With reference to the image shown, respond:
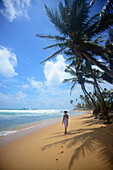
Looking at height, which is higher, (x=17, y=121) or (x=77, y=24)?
(x=77, y=24)

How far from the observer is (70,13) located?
21.6 ft

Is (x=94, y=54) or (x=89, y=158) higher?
(x=94, y=54)

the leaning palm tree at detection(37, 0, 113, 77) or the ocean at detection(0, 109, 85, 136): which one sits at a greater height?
the leaning palm tree at detection(37, 0, 113, 77)

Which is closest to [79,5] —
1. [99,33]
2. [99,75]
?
[99,33]

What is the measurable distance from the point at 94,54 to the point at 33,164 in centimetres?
899

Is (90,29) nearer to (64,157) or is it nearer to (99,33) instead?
(99,33)

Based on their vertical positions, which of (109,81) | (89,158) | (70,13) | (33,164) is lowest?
(33,164)

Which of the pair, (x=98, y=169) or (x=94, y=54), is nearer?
(x=98, y=169)

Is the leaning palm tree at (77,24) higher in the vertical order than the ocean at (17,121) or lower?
higher

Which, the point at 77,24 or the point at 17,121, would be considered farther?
the point at 17,121

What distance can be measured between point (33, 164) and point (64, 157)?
0.97 m

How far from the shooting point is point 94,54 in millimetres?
8086

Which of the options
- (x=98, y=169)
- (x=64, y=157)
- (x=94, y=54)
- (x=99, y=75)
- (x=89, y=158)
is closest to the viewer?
(x=98, y=169)

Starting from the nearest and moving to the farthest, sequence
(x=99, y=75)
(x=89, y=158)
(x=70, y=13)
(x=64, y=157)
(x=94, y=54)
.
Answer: (x=89, y=158) → (x=64, y=157) → (x=70, y=13) → (x=94, y=54) → (x=99, y=75)
